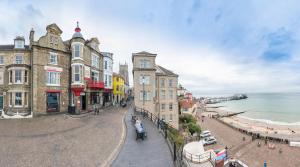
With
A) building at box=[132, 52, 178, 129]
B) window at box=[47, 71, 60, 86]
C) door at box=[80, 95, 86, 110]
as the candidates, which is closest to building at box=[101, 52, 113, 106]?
door at box=[80, 95, 86, 110]

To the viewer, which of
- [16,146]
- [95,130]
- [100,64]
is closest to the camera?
[16,146]

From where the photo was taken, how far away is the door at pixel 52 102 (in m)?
22.2

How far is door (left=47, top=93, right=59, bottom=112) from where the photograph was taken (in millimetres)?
22172

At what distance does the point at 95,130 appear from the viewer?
1512cm

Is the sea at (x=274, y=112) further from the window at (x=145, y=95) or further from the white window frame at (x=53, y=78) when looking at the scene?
the white window frame at (x=53, y=78)

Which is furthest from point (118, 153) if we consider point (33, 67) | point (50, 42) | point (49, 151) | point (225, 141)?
point (225, 141)

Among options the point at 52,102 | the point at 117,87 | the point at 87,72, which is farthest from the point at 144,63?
the point at 117,87

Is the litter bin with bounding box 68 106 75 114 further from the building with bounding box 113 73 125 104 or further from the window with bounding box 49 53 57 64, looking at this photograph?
the building with bounding box 113 73 125 104

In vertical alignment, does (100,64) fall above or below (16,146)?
Result: above

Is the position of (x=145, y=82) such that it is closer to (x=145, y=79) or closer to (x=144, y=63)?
(x=145, y=79)

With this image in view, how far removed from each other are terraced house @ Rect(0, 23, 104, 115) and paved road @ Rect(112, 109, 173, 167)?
1513cm

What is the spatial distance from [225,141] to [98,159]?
1249 inches

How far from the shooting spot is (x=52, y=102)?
74.0ft

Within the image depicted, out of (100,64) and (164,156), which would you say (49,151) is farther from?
(100,64)
